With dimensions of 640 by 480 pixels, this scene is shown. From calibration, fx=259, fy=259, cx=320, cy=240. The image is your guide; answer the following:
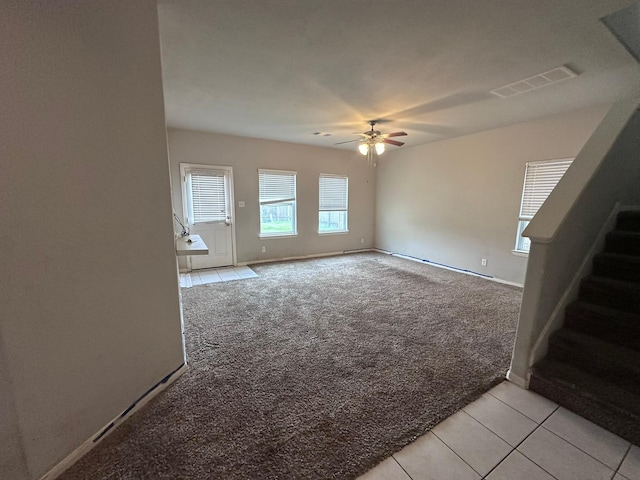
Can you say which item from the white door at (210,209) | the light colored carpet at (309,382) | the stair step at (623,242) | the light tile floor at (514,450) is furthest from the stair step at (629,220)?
the white door at (210,209)

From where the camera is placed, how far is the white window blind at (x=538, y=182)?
3795 millimetres

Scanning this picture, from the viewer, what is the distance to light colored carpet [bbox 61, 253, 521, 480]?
1404 millimetres

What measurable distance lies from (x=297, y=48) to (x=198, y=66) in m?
0.97

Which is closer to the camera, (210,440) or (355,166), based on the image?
(210,440)

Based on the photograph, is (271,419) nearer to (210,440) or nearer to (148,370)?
(210,440)

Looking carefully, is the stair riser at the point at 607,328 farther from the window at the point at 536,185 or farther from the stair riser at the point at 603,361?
the window at the point at 536,185

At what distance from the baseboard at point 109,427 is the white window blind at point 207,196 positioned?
3443mm

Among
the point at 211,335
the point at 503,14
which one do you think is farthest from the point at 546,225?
the point at 211,335

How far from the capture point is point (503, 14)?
171 cm

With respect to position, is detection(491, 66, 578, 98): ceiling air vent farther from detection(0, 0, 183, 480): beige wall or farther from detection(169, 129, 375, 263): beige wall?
detection(169, 129, 375, 263): beige wall

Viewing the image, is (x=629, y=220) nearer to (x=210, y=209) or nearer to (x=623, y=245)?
(x=623, y=245)

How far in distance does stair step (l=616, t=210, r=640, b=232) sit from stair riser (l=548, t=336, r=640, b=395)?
4.36 ft

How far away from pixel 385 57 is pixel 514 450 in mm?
2926

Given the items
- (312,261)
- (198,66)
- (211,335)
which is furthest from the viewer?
(312,261)
